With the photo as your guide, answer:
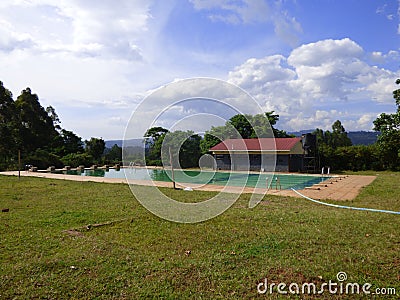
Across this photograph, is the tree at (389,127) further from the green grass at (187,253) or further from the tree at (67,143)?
the tree at (67,143)

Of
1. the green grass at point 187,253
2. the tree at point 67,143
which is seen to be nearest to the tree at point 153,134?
the green grass at point 187,253

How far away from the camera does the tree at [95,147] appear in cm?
3073

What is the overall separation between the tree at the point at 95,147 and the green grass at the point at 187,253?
25.0m

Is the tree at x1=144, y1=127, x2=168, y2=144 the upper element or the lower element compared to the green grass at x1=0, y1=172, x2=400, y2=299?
upper

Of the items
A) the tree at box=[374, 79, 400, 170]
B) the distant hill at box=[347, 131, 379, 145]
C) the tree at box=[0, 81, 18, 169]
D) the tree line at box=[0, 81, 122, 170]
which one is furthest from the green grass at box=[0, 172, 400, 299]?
the tree at box=[0, 81, 18, 169]

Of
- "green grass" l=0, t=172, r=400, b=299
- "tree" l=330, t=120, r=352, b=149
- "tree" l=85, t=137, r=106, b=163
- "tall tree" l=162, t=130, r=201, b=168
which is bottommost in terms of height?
"green grass" l=0, t=172, r=400, b=299

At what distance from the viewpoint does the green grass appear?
122 inches

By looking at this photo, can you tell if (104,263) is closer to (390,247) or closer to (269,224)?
(269,224)

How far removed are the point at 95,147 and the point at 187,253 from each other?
28.8 meters

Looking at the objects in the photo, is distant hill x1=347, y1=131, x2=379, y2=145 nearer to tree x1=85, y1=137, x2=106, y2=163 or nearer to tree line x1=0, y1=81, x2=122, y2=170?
tree line x1=0, y1=81, x2=122, y2=170

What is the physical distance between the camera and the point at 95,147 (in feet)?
101

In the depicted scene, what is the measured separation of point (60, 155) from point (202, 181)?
2023 cm

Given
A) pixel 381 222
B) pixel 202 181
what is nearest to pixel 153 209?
pixel 381 222

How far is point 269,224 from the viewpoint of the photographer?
5.55m
